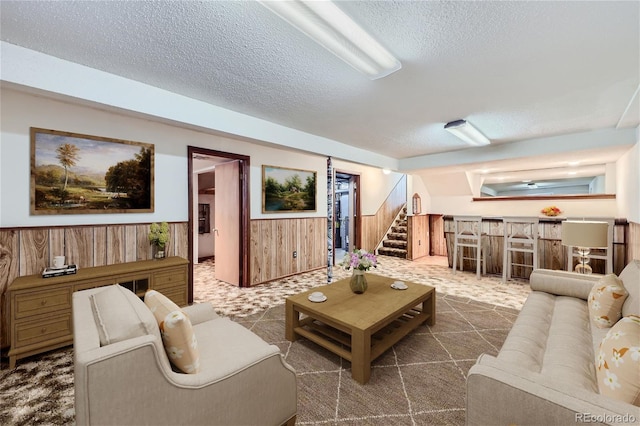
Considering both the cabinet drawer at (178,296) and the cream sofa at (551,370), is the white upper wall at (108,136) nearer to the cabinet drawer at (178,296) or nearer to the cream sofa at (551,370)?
the cabinet drawer at (178,296)

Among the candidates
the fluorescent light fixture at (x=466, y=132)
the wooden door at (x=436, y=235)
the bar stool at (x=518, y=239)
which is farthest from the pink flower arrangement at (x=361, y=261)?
the wooden door at (x=436, y=235)

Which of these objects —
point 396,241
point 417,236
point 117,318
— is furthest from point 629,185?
point 117,318

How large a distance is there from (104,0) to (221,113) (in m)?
1.49

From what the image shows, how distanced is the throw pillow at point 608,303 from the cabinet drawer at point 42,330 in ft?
13.6

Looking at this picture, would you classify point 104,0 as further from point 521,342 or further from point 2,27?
point 521,342

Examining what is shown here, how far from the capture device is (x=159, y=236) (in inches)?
122

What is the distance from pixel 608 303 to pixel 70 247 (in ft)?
15.0

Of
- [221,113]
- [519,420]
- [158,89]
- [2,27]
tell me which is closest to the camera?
[519,420]

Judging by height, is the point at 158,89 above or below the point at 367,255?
above

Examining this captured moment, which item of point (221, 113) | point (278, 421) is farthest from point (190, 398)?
point (221, 113)

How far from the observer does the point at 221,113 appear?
2928 mm

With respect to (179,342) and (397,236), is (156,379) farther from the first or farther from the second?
(397,236)

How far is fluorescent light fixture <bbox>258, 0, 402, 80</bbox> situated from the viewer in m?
1.34

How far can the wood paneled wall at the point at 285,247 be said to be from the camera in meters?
4.39
